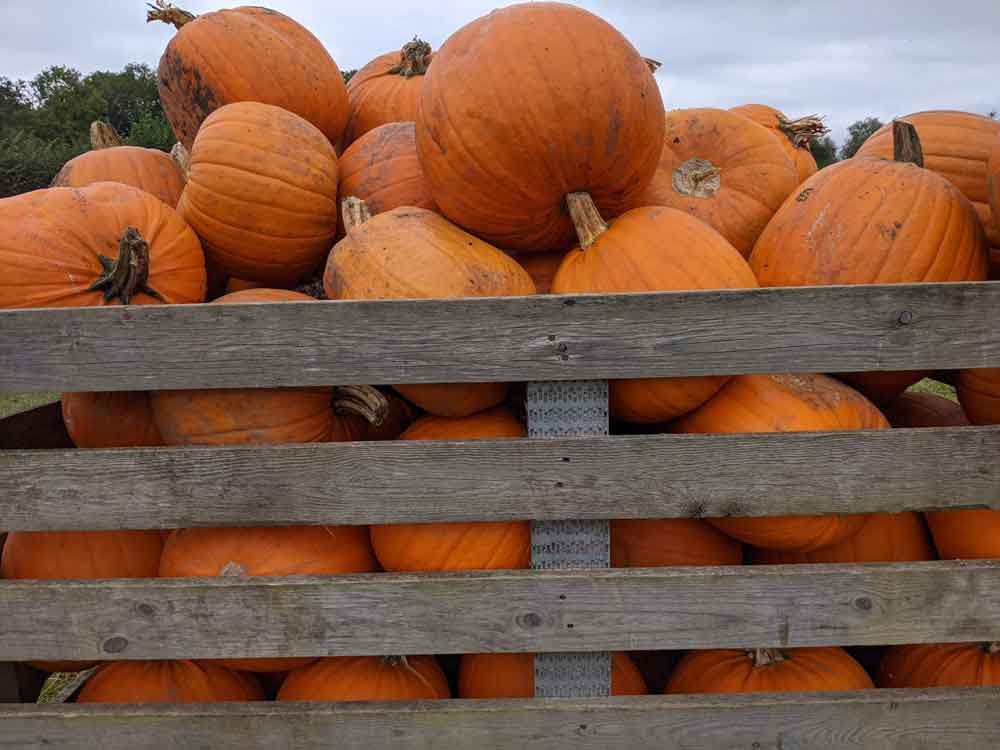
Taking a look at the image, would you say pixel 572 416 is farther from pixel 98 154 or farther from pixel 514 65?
→ pixel 98 154

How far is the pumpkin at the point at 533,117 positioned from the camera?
1696 millimetres

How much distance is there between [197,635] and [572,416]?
2.77ft

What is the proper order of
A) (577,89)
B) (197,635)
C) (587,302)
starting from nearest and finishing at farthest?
1. (587,302)
2. (197,635)
3. (577,89)

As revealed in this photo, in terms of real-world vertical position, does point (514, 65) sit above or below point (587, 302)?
above

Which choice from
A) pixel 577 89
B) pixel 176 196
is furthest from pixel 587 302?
pixel 176 196

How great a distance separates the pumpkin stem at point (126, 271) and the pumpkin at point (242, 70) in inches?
31.5

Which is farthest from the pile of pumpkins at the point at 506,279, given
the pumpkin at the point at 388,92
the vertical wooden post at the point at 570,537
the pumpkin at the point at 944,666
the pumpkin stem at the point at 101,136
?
the pumpkin stem at the point at 101,136

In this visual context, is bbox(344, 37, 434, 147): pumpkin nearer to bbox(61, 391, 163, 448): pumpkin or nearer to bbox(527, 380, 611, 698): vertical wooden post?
bbox(61, 391, 163, 448): pumpkin

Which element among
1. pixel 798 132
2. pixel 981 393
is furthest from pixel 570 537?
pixel 798 132

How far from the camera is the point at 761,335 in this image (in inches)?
55.8

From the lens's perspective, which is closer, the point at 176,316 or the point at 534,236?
the point at 176,316

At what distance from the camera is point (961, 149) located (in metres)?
2.06

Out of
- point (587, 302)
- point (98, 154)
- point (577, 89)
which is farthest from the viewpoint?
point (98, 154)

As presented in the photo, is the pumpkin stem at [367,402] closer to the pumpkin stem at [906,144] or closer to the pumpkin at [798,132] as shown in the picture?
the pumpkin stem at [906,144]
